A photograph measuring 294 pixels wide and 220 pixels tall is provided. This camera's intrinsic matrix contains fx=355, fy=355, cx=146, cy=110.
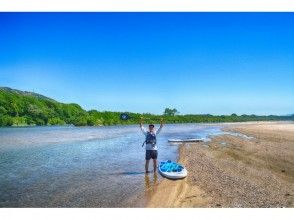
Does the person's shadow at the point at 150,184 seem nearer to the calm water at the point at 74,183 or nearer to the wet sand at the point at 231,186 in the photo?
the calm water at the point at 74,183

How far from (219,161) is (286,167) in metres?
3.73

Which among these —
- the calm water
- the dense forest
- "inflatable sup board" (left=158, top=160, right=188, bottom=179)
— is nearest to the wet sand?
"inflatable sup board" (left=158, top=160, right=188, bottom=179)

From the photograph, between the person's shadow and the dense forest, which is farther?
the dense forest

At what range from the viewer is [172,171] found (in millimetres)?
14742

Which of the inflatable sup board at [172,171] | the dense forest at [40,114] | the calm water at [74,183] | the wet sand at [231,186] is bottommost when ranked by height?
the calm water at [74,183]

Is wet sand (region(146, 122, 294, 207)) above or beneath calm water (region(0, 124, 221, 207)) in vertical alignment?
above

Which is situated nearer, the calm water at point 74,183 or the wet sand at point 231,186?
the wet sand at point 231,186

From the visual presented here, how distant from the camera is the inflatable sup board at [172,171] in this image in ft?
46.3

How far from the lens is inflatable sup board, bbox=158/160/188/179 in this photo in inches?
556

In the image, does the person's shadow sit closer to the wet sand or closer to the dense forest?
the wet sand

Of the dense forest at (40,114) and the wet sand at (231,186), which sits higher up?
the dense forest at (40,114)

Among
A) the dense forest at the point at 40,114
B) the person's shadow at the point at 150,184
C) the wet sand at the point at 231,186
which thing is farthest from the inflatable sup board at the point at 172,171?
the dense forest at the point at 40,114
